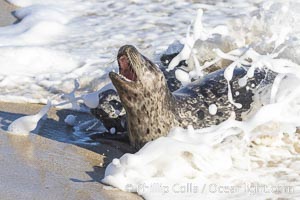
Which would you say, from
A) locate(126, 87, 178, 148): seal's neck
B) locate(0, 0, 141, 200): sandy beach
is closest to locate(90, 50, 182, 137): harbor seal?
locate(0, 0, 141, 200): sandy beach

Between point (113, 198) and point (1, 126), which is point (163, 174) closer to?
point (113, 198)

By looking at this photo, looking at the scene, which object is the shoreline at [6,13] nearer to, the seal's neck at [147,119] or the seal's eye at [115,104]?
the seal's eye at [115,104]

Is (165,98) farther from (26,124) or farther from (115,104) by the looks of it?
(26,124)

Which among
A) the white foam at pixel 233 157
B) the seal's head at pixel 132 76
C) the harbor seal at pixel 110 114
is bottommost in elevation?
the harbor seal at pixel 110 114

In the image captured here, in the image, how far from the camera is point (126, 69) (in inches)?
205

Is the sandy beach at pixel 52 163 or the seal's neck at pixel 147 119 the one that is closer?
the sandy beach at pixel 52 163

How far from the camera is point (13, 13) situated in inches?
365

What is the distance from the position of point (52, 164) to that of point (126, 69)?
0.76 meters

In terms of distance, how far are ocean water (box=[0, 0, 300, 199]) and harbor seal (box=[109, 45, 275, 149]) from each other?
0.15 m

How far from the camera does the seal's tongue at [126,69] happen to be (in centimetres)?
513

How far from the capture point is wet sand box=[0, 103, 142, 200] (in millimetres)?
4512

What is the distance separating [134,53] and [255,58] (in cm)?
84

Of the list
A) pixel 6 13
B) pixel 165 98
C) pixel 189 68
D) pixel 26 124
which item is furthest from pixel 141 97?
pixel 6 13

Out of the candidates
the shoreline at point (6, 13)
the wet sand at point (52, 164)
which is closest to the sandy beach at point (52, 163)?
the wet sand at point (52, 164)
